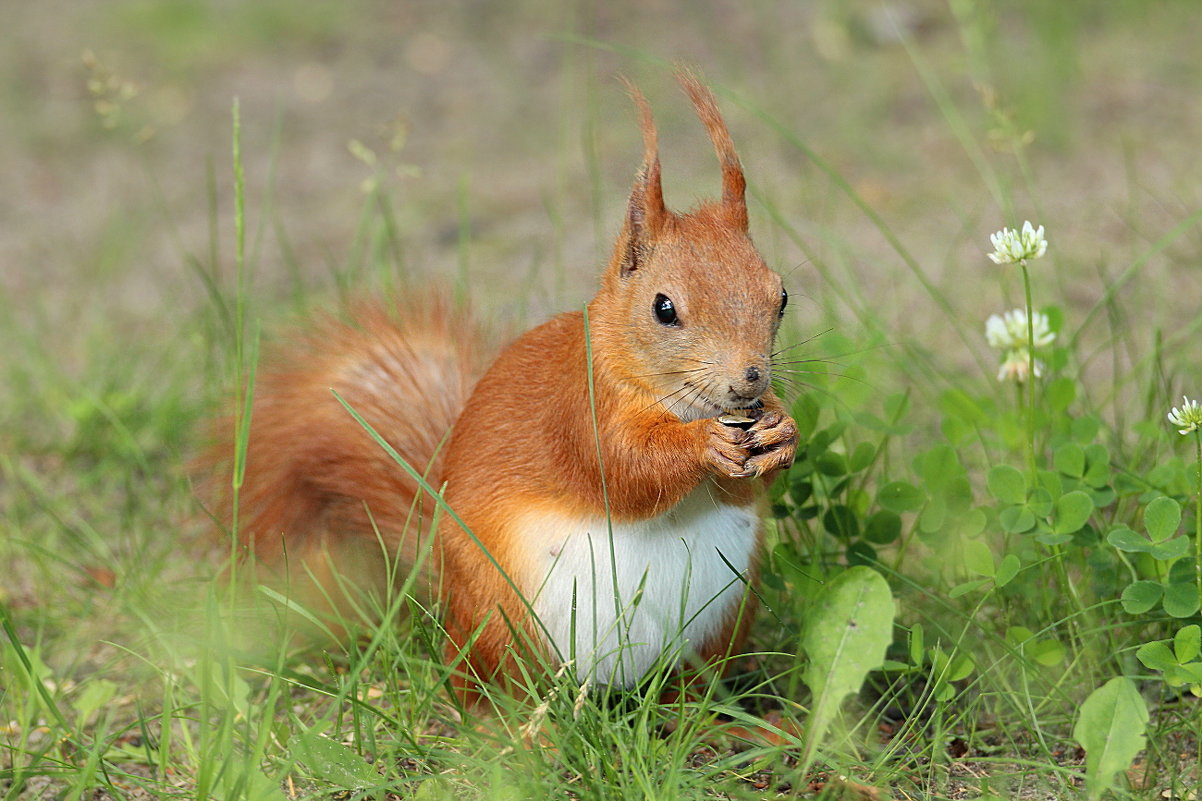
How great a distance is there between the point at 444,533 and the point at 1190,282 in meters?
2.11

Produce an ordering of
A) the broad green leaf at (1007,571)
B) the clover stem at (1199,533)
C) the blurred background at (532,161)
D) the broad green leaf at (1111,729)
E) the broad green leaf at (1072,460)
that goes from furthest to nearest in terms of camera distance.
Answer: the blurred background at (532,161)
the broad green leaf at (1072,460)
the broad green leaf at (1007,571)
the clover stem at (1199,533)
the broad green leaf at (1111,729)

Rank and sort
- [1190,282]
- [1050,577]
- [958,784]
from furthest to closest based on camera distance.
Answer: [1190,282]
[1050,577]
[958,784]

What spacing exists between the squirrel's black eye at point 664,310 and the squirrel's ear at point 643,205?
9 centimetres

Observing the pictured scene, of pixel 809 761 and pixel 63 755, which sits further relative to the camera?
pixel 63 755

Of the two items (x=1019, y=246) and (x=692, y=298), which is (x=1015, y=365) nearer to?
(x=1019, y=246)

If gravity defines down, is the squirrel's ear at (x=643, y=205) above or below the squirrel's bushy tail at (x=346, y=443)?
above

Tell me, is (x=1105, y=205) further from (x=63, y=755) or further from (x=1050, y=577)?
(x=63, y=755)

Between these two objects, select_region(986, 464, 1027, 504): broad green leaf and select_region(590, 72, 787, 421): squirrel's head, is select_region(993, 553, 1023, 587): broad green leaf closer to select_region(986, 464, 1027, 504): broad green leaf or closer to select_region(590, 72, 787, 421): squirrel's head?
select_region(986, 464, 1027, 504): broad green leaf

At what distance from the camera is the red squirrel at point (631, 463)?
1589 mm

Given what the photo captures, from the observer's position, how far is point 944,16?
Result: 4.71 meters

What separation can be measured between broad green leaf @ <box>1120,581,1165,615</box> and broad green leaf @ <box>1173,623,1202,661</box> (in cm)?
5

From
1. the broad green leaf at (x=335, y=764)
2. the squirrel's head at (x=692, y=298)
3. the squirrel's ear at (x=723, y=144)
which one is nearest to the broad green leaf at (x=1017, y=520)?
the squirrel's head at (x=692, y=298)

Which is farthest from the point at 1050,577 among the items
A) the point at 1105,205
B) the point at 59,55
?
the point at 59,55

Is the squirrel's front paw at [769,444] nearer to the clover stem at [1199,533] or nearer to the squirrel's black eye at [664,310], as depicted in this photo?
the squirrel's black eye at [664,310]
